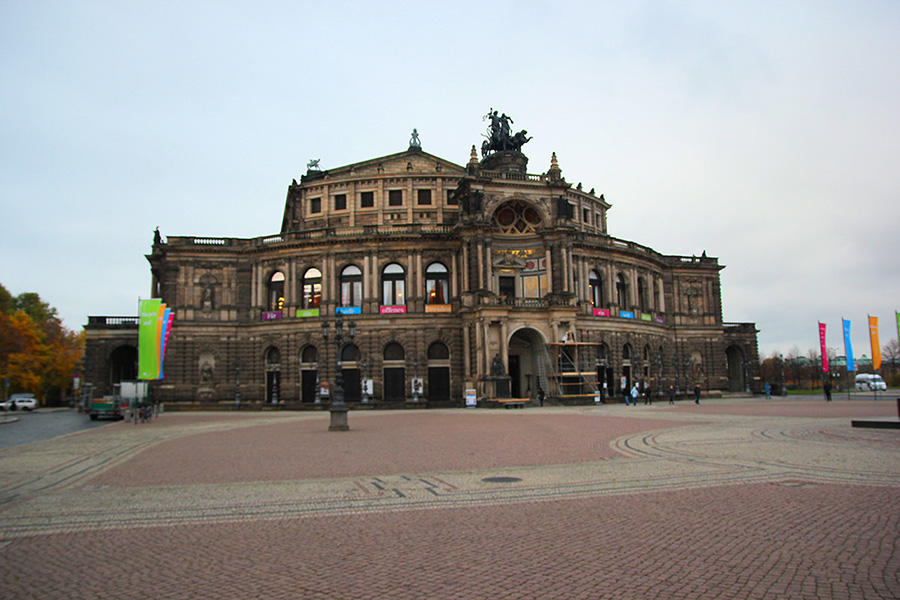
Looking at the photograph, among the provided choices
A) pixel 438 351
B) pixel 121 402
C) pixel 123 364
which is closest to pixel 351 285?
pixel 438 351

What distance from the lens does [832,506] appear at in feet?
31.6

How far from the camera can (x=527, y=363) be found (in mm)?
55531

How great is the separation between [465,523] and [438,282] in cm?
4665

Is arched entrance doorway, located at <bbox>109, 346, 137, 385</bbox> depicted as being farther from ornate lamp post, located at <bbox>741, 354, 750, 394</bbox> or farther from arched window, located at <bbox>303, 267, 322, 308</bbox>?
ornate lamp post, located at <bbox>741, 354, 750, 394</bbox>

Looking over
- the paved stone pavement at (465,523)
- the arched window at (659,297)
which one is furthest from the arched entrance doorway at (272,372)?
the arched window at (659,297)

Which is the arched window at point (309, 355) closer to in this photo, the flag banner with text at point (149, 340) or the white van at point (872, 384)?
the flag banner with text at point (149, 340)

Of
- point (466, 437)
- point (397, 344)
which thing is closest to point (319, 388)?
point (397, 344)

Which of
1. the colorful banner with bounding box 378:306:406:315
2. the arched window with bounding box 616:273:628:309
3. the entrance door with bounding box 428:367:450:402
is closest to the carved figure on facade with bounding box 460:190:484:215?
the colorful banner with bounding box 378:306:406:315

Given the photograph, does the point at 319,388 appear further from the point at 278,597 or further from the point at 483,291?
the point at 278,597

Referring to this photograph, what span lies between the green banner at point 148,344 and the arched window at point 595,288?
A: 37824mm

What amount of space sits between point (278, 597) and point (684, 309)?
67172 mm

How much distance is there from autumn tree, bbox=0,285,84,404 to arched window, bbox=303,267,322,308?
88.0 ft

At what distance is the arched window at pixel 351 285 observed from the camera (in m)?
55.8

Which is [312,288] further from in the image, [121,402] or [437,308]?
[121,402]
